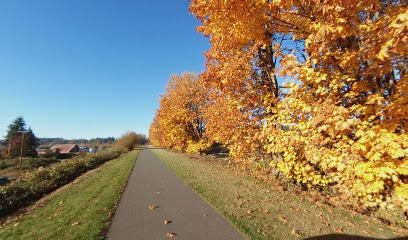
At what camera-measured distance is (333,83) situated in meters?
5.52

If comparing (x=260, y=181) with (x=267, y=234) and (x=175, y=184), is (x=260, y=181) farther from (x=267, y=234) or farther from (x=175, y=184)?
(x=267, y=234)

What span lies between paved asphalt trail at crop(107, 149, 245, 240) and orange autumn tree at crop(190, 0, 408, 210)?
3352 millimetres

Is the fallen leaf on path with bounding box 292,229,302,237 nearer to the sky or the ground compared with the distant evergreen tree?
nearer to the ground

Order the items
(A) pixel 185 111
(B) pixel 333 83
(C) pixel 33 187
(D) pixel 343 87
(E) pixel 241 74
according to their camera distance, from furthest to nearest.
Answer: (A) pixel 185 111 < (C) pixel 33 187 < (E) pixel 241 74 < (D) pixel 343 87 < (B) pixel 333 83

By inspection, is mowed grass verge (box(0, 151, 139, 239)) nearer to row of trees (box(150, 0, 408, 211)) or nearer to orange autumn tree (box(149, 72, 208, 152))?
row of trees (box(150, 0, 408, 211))

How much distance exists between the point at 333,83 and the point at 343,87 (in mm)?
865

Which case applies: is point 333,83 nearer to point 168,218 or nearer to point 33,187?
point 168,218

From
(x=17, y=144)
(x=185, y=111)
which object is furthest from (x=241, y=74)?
(x=17, y=144)

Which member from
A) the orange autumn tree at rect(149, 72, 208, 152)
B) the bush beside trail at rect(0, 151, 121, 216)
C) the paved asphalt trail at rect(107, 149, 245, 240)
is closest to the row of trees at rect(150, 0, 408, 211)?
the paved asphalt trail at rect(107, 149, 245, 240)

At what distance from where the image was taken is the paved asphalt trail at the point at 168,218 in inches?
190

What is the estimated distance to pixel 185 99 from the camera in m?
26.5

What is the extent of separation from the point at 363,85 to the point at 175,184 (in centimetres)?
840

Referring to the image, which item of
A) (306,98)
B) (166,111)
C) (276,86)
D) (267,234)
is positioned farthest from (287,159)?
(166,111)

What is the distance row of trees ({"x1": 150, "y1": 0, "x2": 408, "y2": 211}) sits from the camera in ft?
13.9
